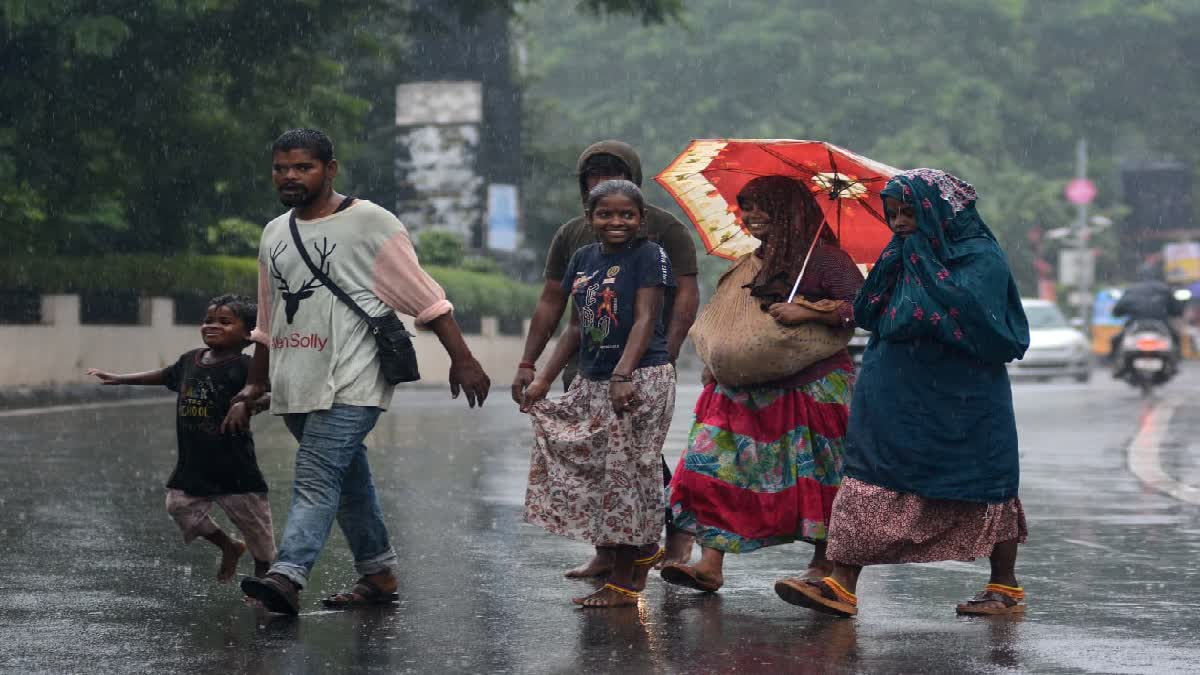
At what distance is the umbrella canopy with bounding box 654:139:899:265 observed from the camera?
7.28 metres

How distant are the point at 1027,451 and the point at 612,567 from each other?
8.40 meters

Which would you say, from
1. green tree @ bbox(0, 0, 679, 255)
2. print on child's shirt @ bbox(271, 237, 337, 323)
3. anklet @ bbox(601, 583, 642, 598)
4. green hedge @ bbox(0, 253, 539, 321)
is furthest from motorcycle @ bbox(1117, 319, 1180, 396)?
print on child's shirt @ bbox(271, 237, 337, 323)

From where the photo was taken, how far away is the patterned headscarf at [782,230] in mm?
7168

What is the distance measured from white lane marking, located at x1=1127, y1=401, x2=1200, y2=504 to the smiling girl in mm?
5089

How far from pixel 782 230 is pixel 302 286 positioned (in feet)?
5.69

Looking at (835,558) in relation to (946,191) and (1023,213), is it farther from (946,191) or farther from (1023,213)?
(1023,213)

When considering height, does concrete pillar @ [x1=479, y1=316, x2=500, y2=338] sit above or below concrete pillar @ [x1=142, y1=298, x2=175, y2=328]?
below

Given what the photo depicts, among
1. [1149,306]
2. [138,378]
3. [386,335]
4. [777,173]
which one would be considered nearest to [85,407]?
[138,378]

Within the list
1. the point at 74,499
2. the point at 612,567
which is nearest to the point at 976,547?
the point at 612,567

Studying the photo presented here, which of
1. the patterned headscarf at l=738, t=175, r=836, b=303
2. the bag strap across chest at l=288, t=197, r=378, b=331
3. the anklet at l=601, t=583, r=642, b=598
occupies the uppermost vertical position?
the patterned headscarf at l=738, t=175, r=836, b=303

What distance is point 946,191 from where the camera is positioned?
257 inches

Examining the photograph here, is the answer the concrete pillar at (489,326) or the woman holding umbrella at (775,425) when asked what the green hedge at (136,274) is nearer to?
the concrete pillar at (489,326)

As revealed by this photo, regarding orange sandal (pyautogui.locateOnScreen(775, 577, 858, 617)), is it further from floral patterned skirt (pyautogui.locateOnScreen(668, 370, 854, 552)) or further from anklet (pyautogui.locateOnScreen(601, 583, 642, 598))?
anklet (pyautogui.locateOnScreen(601, 583, 642, 598))

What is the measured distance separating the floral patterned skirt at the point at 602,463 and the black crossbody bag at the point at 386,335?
2.11ft
